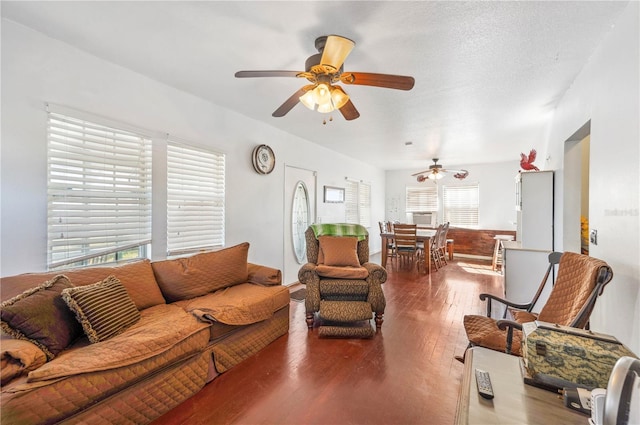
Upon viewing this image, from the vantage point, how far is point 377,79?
1.79m

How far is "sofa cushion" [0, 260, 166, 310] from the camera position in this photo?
166 centimetres

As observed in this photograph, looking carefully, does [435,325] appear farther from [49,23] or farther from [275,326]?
[49,23]

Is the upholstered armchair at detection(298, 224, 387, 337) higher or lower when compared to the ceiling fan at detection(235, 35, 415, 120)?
lower

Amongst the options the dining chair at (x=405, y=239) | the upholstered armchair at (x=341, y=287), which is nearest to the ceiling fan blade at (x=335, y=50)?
the upholstered armchair at (x=341, y=287)

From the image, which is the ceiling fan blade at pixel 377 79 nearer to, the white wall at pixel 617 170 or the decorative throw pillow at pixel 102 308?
the white wall at pixel 617 170

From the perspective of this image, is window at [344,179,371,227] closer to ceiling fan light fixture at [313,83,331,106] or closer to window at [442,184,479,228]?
window at [442,184,479,228]

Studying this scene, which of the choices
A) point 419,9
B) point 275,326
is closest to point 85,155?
point 275,326

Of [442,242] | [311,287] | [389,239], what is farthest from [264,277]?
[442,242]

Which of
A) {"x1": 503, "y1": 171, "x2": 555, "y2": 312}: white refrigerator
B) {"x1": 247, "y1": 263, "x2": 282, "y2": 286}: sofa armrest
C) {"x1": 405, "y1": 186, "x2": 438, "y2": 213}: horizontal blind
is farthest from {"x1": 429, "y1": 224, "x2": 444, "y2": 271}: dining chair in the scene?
{"x1": 247, "y1": 263, "x2": 282, "y2": 286}: sofa armrest

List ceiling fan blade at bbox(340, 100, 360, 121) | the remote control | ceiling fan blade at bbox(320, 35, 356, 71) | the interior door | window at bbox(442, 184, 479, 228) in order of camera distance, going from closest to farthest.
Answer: the remote control, ceiling fan blade at bbox(320, 35, 356, 71), ceiling fan blade at bbox(340, 100, 360, 121), the interior door, window at bbox(442, 184, 479, 228)

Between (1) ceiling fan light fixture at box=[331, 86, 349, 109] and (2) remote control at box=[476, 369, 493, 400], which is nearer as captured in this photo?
A: (2) remote control at box=[476, 369, 493, 400]

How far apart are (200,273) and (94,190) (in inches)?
43.9

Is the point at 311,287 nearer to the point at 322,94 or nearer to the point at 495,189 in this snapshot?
the point at 322,94

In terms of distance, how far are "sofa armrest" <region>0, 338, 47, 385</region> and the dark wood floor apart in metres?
0.74
